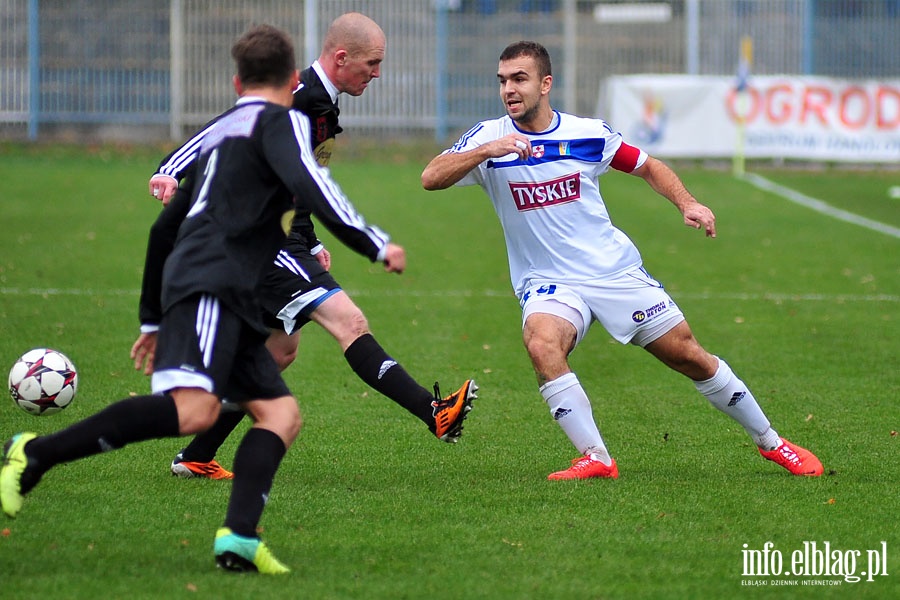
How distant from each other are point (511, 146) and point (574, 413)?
1.36 metres

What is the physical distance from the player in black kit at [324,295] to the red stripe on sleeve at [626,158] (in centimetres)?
130

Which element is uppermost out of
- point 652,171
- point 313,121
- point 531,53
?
point 531,53

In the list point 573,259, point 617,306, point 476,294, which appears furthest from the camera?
point 476,294

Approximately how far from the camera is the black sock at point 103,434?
14.5ft

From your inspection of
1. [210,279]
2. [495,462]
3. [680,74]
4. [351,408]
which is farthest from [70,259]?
[680,74]

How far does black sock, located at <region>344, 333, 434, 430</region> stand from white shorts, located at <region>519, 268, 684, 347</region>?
0.63m

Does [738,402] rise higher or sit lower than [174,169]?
lower

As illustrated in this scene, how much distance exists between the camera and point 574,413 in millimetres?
6191

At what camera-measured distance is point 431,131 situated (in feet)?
97.8

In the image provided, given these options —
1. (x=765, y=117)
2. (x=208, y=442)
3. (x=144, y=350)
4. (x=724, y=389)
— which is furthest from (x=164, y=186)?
(x=765, y=117)

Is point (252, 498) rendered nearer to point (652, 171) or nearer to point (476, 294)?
point (652, 171)

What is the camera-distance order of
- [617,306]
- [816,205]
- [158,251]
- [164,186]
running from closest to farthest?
[158,251], [164,186], [617,306], [816,205]

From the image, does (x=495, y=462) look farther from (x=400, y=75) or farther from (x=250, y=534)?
(x=400, y=75)

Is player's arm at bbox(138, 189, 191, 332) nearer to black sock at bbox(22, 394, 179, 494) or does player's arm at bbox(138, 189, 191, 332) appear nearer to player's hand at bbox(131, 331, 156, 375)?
player's hand at bbox(131, 331, 156, 375)
